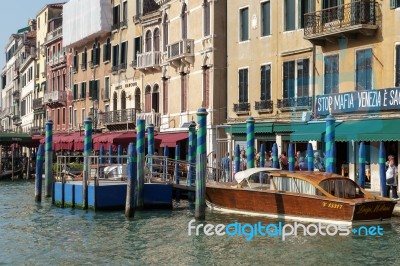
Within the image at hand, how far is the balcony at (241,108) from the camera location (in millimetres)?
32062

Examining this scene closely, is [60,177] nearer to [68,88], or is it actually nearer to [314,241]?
[314,241]

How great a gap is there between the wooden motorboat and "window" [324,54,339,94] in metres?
5.76

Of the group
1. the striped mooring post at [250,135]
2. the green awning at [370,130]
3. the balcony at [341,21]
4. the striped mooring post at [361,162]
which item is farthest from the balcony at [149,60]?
the striped mooring post at [361,162]

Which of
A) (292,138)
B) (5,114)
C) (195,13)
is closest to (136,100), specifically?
(195,13)

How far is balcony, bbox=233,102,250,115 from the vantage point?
32.1m

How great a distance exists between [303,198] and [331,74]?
7.84m

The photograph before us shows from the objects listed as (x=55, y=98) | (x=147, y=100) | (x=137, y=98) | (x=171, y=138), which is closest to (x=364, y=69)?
(x=171, y=138)

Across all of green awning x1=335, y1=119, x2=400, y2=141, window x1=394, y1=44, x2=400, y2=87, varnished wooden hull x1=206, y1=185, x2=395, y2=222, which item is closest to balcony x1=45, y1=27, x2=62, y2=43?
green awning x1=335, y1=119, x2=400, y2=141

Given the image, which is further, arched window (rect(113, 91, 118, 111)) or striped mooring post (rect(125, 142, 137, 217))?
arched window (rect(113, 91, 118, 111))

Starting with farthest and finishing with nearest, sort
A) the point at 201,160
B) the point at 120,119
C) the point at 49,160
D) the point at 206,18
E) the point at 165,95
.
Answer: the point at 120,119, the point at 165,95, the point at 206,18, the point at 49,160, the point at 201,160

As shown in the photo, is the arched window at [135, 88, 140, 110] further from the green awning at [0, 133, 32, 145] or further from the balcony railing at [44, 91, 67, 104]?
the balcony railing at [44, 91, 67, 104]

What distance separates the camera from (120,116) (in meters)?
44.7

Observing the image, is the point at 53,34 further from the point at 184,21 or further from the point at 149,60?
the point at 184,21

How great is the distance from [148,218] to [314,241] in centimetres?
653
